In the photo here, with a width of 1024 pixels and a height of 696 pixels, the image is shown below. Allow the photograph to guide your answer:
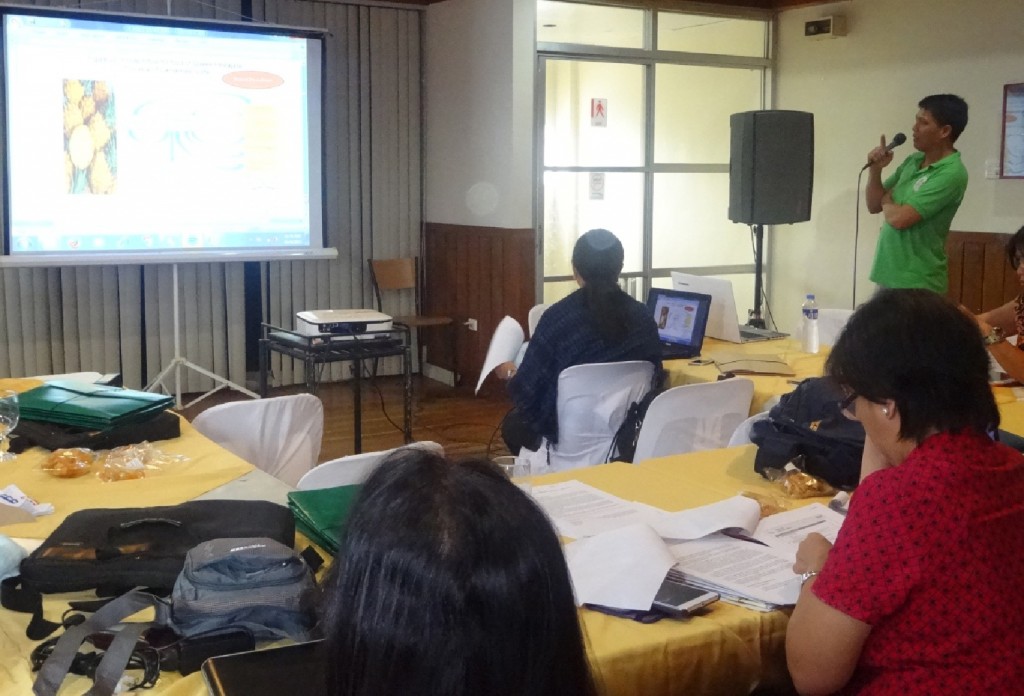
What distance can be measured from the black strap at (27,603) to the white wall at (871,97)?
542cm

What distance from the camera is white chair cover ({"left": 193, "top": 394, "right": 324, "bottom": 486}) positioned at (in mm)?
2863

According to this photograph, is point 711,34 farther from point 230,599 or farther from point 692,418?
point 230,599

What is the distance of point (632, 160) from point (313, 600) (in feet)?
18.9

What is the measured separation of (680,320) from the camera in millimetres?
4242

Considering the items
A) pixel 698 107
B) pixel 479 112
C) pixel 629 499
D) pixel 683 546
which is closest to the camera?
pixel 683 546

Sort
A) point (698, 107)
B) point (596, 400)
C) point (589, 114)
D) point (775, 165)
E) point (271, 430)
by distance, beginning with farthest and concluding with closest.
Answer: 1. point (698, 107)
2. point (589, 114)
3. point (775, 165)
4. point (596, 400)
5. point (271, 430)

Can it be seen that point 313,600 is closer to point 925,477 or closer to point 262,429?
point 925,477

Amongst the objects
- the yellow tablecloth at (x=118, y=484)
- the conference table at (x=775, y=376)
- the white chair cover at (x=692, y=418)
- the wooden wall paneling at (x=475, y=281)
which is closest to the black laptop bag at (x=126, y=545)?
the yellow tablecloth at (x=118, y=484)

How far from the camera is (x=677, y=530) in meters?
1.86

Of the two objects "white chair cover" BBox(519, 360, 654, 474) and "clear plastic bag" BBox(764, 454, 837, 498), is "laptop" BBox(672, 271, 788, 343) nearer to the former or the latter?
"white chair cover" BBox(519, 360, 654, 474)

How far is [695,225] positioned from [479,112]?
1.83m

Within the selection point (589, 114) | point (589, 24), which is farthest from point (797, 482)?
point (589, 24)

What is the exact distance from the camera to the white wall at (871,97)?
5719 mm

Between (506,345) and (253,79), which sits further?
(253,79)
